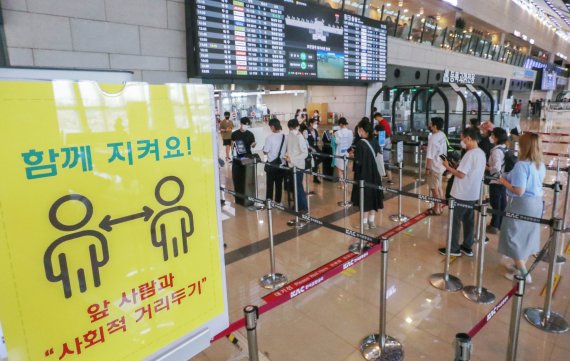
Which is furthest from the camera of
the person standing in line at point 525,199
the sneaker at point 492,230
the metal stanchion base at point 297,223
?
the metal stanchion base at point 297,223

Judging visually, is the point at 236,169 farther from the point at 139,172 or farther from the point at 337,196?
the point at 139,172

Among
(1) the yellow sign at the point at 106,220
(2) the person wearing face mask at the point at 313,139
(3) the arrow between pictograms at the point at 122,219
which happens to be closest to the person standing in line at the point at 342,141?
(2) the person wearing face mask at the point at 313,139

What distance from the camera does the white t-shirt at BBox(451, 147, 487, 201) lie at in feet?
13.4

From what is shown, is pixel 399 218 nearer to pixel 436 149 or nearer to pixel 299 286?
pixel 436 149

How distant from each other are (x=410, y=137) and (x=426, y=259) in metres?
6.71

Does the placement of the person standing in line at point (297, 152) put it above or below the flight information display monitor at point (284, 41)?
below

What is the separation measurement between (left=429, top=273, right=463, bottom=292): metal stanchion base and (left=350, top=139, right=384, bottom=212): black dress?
1.49 metres

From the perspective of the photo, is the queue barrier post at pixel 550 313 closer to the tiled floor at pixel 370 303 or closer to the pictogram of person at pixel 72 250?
the tiled floor at pixel 370 303

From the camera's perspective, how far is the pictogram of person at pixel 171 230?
49.7 inches

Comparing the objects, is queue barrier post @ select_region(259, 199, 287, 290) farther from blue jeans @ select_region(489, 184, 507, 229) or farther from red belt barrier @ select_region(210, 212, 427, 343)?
blue jeans @ select_region(489, 184, 507, 229)

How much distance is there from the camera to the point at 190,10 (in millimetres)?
6125

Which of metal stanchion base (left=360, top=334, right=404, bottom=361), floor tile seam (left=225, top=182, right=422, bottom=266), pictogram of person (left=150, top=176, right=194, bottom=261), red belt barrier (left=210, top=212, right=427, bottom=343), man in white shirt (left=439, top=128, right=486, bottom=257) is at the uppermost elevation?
pictogram of person (left=150, top=176, right=194, bottom=261)

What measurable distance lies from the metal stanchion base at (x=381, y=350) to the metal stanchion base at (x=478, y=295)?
117 centimetres

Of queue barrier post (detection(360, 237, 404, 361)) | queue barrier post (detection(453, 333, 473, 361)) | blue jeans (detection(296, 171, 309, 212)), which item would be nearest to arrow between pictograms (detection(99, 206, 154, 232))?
queue barrier post (detection(453, 333, 473, 361))
